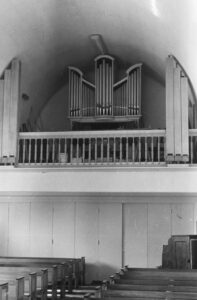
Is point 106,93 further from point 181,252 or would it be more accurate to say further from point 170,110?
point 181,252

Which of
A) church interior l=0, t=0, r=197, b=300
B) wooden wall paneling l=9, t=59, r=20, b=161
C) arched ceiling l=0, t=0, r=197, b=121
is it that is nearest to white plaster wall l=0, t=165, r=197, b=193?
church interior l=0, t=0, r=197, b=300

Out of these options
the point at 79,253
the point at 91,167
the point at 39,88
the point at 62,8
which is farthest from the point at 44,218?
the point at 62,8

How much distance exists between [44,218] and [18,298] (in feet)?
18.3

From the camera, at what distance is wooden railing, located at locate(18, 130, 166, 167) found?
453 inches

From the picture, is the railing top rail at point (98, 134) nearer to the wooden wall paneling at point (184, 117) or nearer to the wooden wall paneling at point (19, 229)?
the wooden wall paneling at point (184, 117)

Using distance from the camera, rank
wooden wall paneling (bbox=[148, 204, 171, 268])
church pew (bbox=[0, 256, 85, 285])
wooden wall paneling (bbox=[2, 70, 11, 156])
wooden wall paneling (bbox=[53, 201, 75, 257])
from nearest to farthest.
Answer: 1. church pew (bbox=[0, 256, 85, 285])
2. wooden wall paneling (bbox=[2, 70, 11, 156])
3. wooden wall paneling (bbox=[148, 204, 171, 268])
4. wooden wall paneling (bbox=[53, 201, 75, 257])

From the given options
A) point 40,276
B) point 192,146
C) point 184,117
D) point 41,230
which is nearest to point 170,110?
point 184,117

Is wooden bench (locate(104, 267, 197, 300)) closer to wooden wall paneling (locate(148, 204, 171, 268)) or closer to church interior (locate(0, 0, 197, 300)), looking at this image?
church interior (locate(0, 0, 197, 300))

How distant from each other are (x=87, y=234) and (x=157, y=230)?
1655 mm

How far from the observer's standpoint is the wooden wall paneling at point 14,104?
11.9m

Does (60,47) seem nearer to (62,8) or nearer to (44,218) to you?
(62,8)

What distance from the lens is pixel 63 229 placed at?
1266 centimetres

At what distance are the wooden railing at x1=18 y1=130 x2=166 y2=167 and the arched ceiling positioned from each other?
1.71 m

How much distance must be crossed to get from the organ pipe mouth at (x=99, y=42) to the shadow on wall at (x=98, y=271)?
5.57 meters
